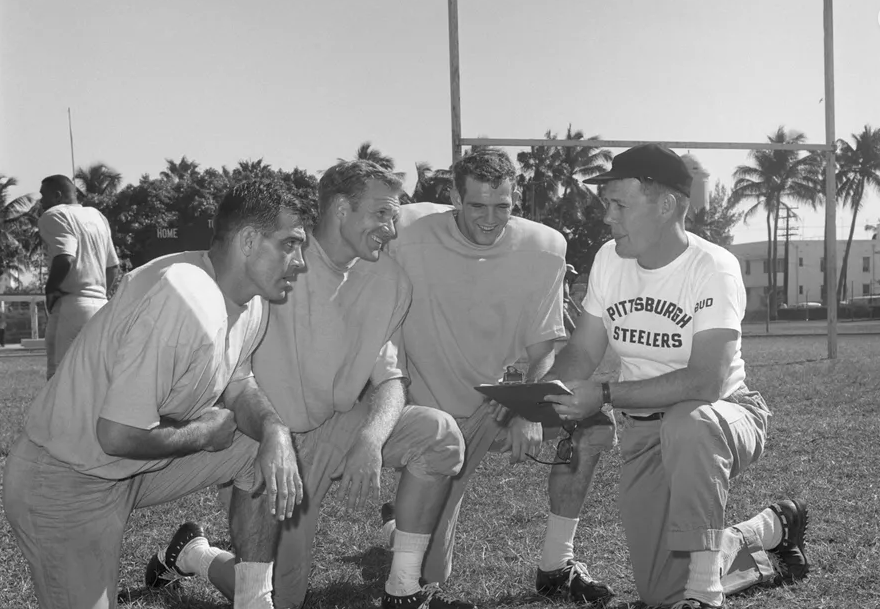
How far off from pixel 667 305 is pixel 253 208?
1748mm

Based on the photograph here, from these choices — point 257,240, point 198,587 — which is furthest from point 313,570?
point 257,240

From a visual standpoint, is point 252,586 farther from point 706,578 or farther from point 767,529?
point 767,529

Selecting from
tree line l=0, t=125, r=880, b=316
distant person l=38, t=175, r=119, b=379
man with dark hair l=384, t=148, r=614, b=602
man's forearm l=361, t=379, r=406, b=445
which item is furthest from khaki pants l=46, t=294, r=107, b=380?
tree line l=0, t=125, r=880, b=316

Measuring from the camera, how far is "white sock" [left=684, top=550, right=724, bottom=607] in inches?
131

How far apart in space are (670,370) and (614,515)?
4.75 feet

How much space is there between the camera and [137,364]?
270cm

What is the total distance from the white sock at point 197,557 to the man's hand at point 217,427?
0.77 metres

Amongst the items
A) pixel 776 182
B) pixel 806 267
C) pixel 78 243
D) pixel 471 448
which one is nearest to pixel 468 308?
pixel 471 448

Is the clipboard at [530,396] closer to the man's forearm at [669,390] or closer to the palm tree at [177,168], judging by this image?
the man's forearm at [669,390]

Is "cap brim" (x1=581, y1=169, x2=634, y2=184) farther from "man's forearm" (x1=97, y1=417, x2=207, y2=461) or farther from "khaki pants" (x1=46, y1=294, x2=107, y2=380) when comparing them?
"khaki pants" (x1=46, y1=294, x2=107, y2=380)

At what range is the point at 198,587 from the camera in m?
3.93

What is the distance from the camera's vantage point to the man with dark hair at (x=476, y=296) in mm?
4430

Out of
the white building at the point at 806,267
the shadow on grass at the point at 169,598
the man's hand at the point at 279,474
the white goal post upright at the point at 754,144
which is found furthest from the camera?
the white building at the point at 806,267

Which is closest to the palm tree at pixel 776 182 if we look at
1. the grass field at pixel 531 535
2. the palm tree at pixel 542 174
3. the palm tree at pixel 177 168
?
the palm tree at pixel 542 174
